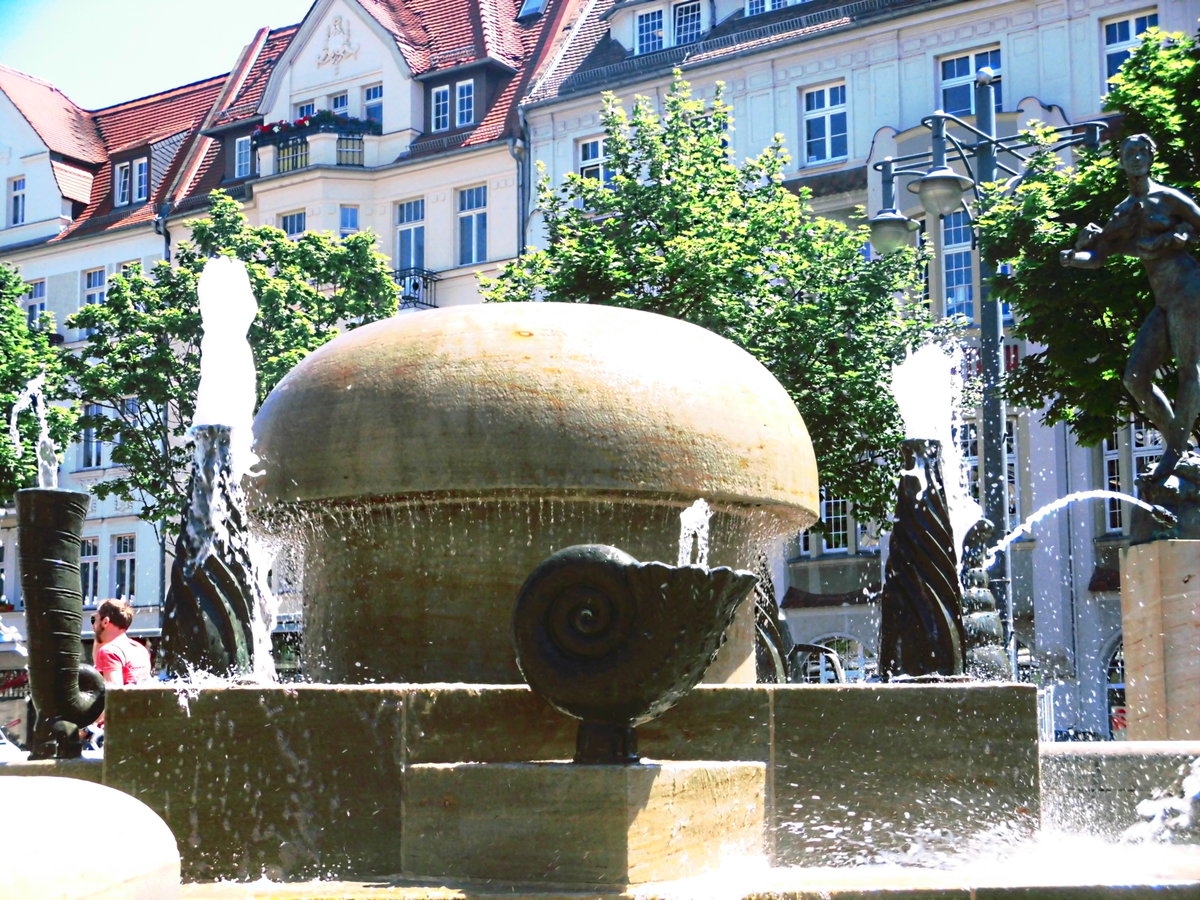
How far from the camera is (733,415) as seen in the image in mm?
6922

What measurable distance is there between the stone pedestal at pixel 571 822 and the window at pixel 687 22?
36.2 metres

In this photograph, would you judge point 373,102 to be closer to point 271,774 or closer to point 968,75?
point 968,75

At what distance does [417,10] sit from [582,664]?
45.1m

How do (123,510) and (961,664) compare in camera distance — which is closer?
(961,664)

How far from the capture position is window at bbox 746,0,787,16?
39000 millimetres


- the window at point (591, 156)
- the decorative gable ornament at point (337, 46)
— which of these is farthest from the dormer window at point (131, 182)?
the window at point (591, 156)

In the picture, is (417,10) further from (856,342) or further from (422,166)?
(856,342)

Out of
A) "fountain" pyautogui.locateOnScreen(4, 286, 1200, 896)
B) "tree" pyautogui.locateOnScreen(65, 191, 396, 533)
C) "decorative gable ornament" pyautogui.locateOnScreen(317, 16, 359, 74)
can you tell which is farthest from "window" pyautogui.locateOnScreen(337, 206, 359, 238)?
"fountain" pyautogui.locateOnScreen(4, 286, 1200, 896)

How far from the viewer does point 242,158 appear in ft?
157

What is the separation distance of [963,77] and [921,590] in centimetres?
3060

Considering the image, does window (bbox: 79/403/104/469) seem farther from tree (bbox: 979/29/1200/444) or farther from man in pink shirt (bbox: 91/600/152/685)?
man in pink shirt (bbox: 91/600/152/685)

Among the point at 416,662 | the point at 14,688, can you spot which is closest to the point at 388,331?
the point at 416,662

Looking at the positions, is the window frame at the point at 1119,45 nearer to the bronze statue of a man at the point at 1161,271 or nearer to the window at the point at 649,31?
the window at the point at 649,31

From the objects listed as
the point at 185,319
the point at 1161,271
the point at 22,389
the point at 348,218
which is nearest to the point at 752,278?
the point at 185,319
